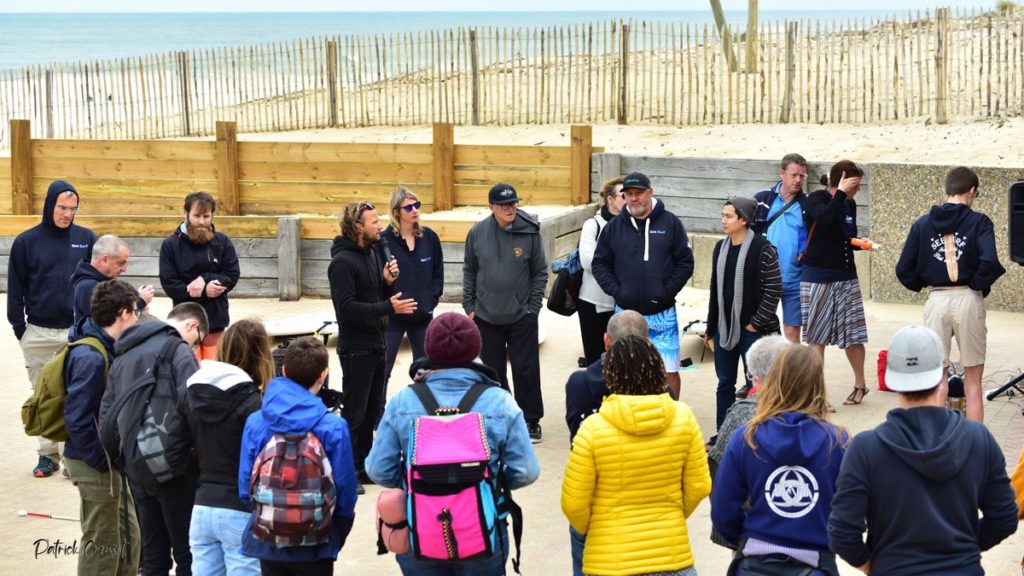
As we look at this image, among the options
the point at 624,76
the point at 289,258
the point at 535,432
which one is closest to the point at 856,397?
the point at 535,432

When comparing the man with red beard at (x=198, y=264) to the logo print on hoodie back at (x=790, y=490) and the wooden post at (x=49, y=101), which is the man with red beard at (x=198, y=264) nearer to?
the logo print on hoodie back at (x=790, y=490)

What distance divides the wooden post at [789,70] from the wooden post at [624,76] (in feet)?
8.57

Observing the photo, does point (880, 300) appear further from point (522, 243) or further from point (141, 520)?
point (141, 520)

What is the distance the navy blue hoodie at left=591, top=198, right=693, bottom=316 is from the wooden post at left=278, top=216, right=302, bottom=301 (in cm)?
549

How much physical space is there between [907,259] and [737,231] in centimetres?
111

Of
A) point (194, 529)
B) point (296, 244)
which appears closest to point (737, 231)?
point (194, 529)

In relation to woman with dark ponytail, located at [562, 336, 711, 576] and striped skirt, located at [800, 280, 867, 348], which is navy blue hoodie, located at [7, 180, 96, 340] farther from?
striped skirt, located at [800, 280, 867, 348]

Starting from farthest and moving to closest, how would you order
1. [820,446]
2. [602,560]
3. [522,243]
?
[522,243], [602,560], [820,446]

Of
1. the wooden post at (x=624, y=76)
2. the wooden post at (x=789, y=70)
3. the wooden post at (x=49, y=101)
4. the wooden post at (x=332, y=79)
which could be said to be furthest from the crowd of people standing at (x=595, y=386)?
the wooden post at (x=49, y=101)

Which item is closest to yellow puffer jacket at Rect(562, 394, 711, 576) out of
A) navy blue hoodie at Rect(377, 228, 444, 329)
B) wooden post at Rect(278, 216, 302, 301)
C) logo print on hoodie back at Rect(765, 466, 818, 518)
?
logo print on hoodie back at Rect(765, 466, 818, 518)

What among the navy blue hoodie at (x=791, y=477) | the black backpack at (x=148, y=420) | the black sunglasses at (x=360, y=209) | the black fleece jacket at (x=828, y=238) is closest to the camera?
→ the navy blue hoodie at (x=791, y=477)

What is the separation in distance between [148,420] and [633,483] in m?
2.00

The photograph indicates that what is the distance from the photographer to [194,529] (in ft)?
15.7

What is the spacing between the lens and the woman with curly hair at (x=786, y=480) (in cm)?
407
